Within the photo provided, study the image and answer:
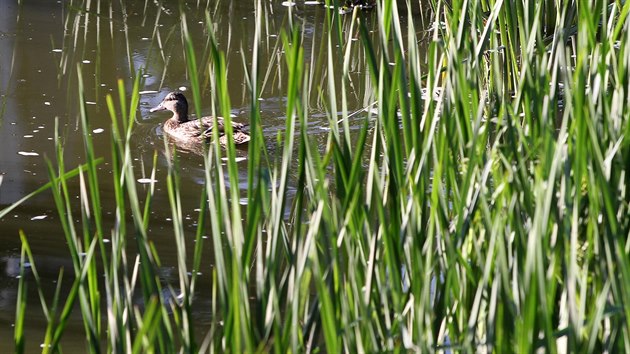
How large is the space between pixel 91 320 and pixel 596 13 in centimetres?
123

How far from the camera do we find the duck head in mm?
6023

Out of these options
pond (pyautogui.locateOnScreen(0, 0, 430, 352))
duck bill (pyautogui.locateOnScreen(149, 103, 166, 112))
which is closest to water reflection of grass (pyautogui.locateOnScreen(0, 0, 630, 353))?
pond (pyautogui.locateOnScreen(0, 0, 430, 352))

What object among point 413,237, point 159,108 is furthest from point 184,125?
point 413,237

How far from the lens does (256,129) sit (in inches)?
78.7

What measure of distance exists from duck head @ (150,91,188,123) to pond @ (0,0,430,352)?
13 centimetres

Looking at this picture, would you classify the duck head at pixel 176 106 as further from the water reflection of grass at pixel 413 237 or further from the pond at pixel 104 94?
the water reflection of grass at pixel 413 237

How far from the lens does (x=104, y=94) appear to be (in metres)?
6.23

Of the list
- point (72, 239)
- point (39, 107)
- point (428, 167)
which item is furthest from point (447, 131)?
point (39, 107)

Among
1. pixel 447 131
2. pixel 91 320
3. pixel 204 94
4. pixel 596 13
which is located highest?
pixel 596 13

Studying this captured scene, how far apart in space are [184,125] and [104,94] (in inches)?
25.2

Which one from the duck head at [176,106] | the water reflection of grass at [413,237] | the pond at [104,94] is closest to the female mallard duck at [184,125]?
the duck head at [176,106]

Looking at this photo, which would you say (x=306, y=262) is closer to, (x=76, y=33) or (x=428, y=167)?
(x=428, y=167)

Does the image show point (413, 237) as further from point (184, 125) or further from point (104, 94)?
point (104, 94)

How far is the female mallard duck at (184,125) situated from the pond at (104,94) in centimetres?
12
